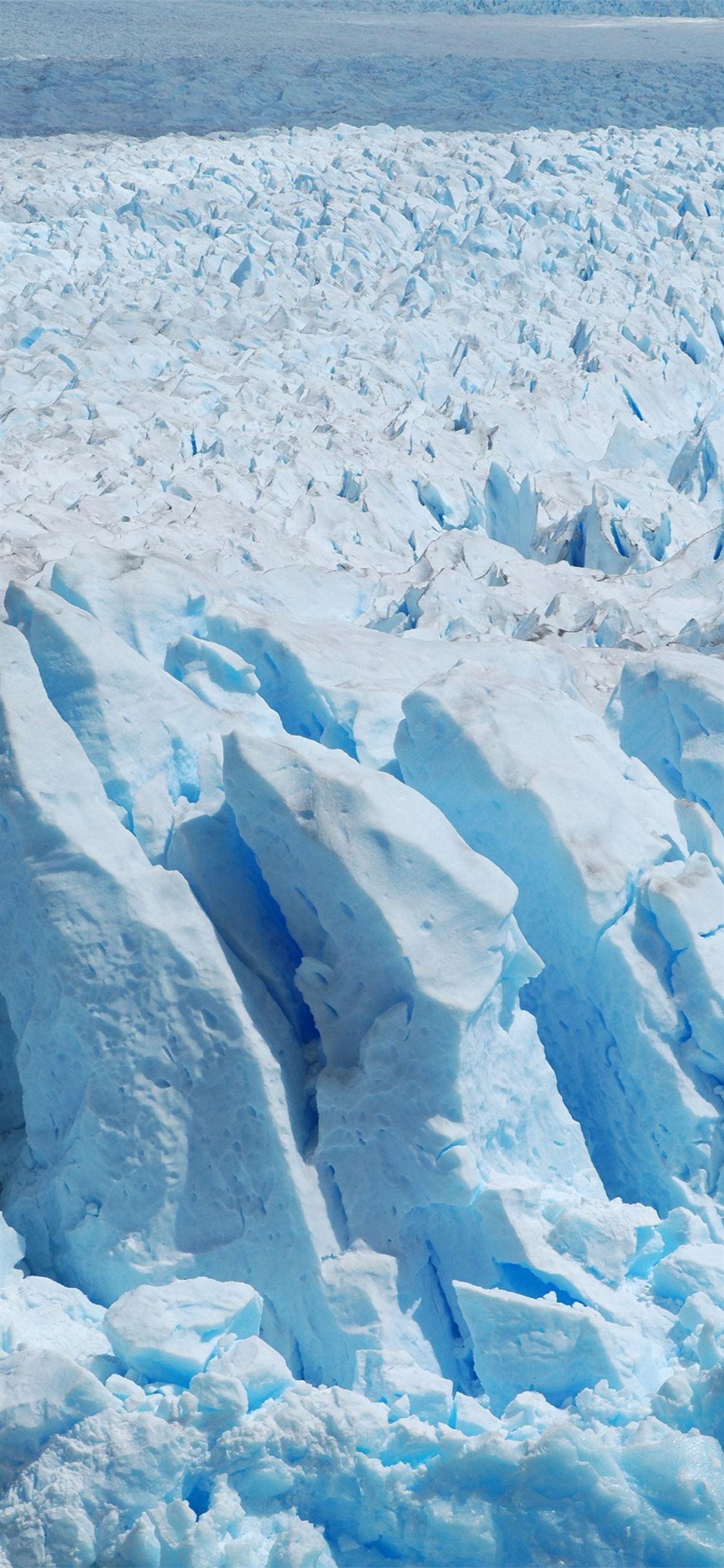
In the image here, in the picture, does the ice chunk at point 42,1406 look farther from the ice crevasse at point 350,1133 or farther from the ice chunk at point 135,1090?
the ice chunk at point 135,1090

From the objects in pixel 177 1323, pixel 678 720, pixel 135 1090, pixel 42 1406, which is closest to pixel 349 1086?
pixel 135 1090

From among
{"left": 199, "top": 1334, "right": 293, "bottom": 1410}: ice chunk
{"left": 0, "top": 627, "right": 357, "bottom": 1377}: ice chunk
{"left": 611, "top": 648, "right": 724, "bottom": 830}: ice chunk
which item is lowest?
{"left": 199, "top": 1334, "right": 293, "bottom": 1410}: ice chunk

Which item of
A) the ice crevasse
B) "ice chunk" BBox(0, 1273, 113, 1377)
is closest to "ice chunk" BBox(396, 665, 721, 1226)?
the ice crevasse

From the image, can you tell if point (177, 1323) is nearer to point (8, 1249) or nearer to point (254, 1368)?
point (254, 1368)

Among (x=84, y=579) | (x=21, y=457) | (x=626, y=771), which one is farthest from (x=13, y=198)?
(x=626, y=771)

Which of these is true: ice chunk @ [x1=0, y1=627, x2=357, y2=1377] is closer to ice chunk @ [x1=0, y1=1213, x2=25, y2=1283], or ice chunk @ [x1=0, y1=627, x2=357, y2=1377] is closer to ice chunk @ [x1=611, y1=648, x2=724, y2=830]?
ice chunk @ [x1=0, y1=1213, x2=25, y2=1283]

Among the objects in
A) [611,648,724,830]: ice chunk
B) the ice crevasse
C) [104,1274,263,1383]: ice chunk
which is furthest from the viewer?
[611,648,724,830]: ice chunk

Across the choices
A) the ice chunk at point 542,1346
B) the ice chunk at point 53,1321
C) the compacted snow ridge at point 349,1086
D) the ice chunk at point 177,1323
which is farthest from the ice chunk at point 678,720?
the ice chunk at point 53,1321

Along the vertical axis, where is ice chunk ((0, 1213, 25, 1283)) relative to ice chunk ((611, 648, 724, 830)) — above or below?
below

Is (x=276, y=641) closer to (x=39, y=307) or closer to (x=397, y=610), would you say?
(x=397, y=610)
